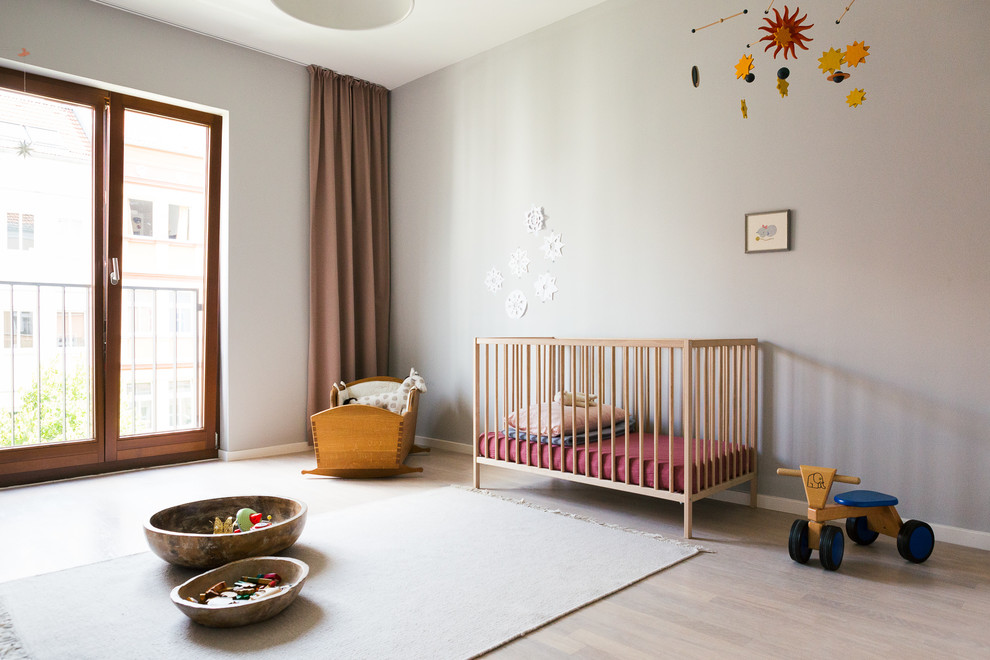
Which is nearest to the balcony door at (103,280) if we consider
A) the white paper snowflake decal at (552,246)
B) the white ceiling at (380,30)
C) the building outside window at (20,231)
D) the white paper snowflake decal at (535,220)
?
the building outside window at (20,231)

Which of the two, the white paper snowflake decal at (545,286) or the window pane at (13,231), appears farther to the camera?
the white paper snowflake decal at (545,286)

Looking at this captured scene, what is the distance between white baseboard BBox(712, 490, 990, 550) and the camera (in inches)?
97.1

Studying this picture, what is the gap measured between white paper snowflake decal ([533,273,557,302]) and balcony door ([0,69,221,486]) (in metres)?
2.07

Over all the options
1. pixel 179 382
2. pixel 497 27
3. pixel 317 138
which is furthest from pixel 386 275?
pixel 497 27

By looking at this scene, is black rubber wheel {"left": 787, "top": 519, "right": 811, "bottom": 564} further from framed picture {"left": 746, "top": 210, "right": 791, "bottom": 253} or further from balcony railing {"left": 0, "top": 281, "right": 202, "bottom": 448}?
balcony railing {"left": 0, "top": 281, "right": 202, "bottom": 448}

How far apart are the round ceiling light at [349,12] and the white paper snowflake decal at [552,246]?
1981 mm

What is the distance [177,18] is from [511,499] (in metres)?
3.30

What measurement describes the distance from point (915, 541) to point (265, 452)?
3592 millimetres

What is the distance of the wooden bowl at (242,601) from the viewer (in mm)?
1724

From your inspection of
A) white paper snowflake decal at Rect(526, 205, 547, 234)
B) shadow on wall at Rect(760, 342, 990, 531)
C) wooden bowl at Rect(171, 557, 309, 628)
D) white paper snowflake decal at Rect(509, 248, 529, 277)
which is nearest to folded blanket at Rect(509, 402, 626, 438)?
shadow on wall at Rect(760, 342, 990, 531)

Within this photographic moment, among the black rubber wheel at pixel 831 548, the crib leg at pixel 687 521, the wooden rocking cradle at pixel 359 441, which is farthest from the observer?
the wooden rocking cradle at pixel 359 441

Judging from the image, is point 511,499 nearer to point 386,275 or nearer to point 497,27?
point 386,275

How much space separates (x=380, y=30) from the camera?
395 centimetres

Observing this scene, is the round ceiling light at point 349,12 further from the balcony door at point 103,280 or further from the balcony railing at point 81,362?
the balcony railing at point 81,362
